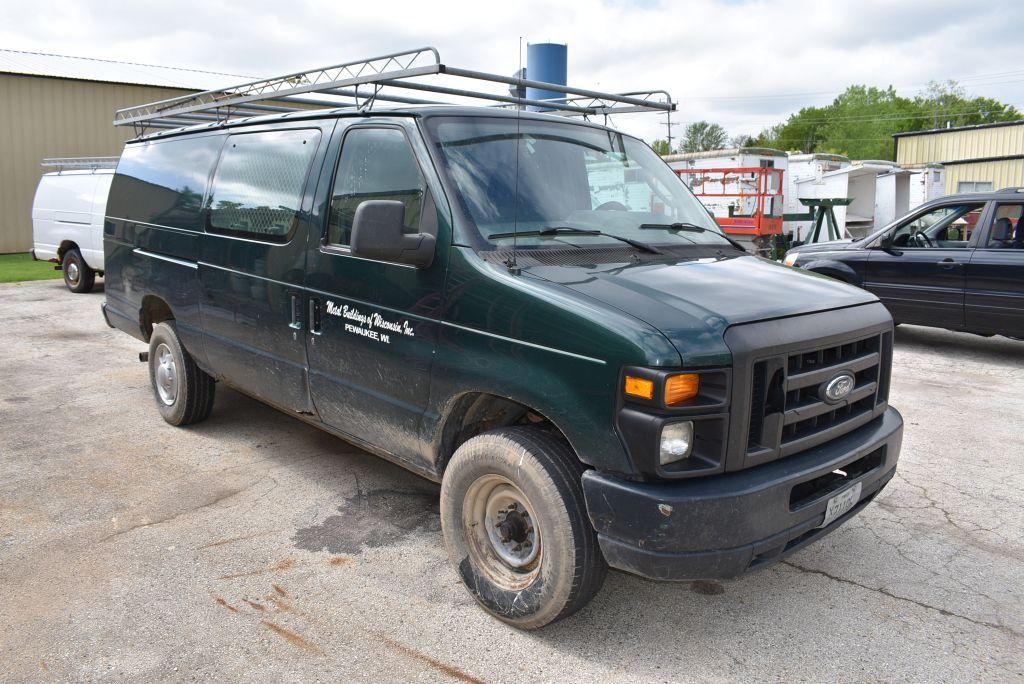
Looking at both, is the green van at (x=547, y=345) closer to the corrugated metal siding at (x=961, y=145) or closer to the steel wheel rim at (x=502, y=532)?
the steel wheel rim at (x=502, y=532)

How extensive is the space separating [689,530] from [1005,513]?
2837mm

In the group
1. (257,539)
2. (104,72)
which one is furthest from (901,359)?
(104,72)

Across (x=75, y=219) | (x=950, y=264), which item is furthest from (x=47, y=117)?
(x=950, y=264)

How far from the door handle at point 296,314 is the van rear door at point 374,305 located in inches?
4.7

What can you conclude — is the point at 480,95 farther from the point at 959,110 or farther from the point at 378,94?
the point at 959,110

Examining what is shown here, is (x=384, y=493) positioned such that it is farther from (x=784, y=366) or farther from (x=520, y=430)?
(x=784, y=366)

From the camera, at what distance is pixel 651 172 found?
4.50m

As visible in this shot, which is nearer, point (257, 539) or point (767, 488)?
point (767, 488)

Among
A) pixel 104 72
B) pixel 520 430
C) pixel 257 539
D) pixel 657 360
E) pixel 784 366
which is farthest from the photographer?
pixel 104 72

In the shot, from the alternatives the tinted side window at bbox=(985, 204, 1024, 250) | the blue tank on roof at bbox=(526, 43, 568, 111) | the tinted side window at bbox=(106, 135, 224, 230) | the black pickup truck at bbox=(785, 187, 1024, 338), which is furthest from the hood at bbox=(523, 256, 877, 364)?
the blue tank on roof at bbox=(526, 43, 568, 111)

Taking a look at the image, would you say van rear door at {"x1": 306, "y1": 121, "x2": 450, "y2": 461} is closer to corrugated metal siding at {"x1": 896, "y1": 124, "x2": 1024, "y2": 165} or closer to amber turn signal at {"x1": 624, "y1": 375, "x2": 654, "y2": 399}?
amber turn signal at {"x1": 624, "y1": 375, "x2": 654, "y2": 399}

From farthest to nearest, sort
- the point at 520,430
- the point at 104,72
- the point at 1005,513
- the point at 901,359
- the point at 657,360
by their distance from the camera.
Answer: the point at 104,72
the point at 901,359
the point at 1005,513
the point at 520,430
the point at 657,360

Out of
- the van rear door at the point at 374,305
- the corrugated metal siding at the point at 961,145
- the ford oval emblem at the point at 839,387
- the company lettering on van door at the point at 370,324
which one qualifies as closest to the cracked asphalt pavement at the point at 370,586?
the van rear door at the point at 374,305

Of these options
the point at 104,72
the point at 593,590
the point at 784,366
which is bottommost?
the point at 593,590
